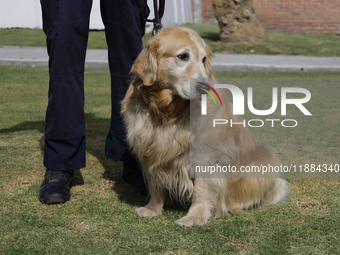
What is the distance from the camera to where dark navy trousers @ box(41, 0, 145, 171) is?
8.59 ft

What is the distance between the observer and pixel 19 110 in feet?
17.5

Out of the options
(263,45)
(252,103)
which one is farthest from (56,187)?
(263,45)

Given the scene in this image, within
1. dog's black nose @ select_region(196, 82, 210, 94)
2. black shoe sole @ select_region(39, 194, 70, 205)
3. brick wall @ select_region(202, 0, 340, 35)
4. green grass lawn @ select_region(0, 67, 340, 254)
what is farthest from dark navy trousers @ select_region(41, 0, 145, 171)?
brick wall @ select_region(202, 0, 340, 35)

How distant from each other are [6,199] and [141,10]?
164 centimetres

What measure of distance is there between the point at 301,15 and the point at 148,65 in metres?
15.1

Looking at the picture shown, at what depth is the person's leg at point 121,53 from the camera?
284 cm

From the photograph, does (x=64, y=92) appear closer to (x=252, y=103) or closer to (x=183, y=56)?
(x=183, y=56)

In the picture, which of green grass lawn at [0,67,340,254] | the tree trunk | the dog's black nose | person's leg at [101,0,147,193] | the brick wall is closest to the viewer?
green grass lawn at [0,67,340,254]

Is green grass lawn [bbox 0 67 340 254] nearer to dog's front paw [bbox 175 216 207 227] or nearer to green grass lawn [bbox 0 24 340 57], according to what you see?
dog's front paw [bbox 175 216 207 227]

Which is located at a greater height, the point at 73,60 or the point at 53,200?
the point at 73,60

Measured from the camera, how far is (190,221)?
7.72 ft

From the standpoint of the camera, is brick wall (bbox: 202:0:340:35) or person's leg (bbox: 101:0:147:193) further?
brick wall (bbox: 202:0:340:35)

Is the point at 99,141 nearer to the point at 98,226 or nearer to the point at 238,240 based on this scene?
the point at 98,226

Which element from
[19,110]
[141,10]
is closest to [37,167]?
[141,10]
